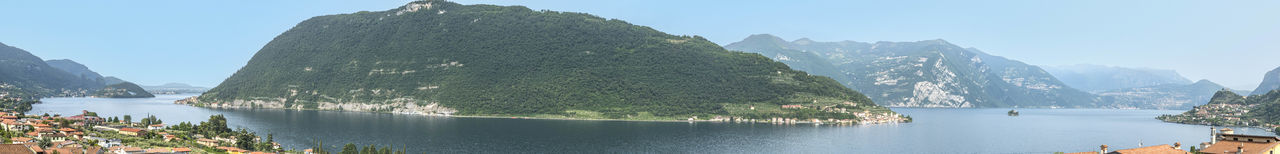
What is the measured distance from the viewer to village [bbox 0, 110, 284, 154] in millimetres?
74562

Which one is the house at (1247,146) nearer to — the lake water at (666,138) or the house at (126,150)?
the lake water at (666,138)

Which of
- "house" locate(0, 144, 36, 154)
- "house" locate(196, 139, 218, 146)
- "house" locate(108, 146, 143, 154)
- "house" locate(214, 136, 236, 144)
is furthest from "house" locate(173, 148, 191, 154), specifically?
"house" locate(214, 136, 236, 144)

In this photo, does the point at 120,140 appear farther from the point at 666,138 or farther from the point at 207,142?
the point at 666,138

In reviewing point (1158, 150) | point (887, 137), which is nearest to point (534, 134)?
point (887, 137)

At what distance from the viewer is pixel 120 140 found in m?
87.8

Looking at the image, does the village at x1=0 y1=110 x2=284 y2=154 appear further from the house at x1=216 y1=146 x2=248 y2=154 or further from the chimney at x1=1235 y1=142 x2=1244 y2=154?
the chimney at x1=1235 y1=142 x2=1244 y2=154

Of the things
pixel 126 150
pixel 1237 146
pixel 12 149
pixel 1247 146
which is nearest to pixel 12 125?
pixel 126 150

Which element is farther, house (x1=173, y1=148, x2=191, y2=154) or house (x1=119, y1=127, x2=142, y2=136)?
house (x1=119, y1=127, x2=142, y2=136)

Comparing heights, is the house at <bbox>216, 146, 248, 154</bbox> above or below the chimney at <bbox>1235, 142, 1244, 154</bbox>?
below

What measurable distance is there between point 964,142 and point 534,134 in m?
63.3

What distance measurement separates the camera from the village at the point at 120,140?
245 ft

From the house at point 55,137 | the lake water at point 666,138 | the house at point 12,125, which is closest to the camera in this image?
the house at point 55,137

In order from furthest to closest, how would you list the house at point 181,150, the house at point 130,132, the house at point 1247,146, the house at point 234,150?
the house at point 130,132
the house at point 234,150
the house at point 181,150
the house at point 1247,146

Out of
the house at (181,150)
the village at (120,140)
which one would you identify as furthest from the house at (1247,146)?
the house at (181,150)
